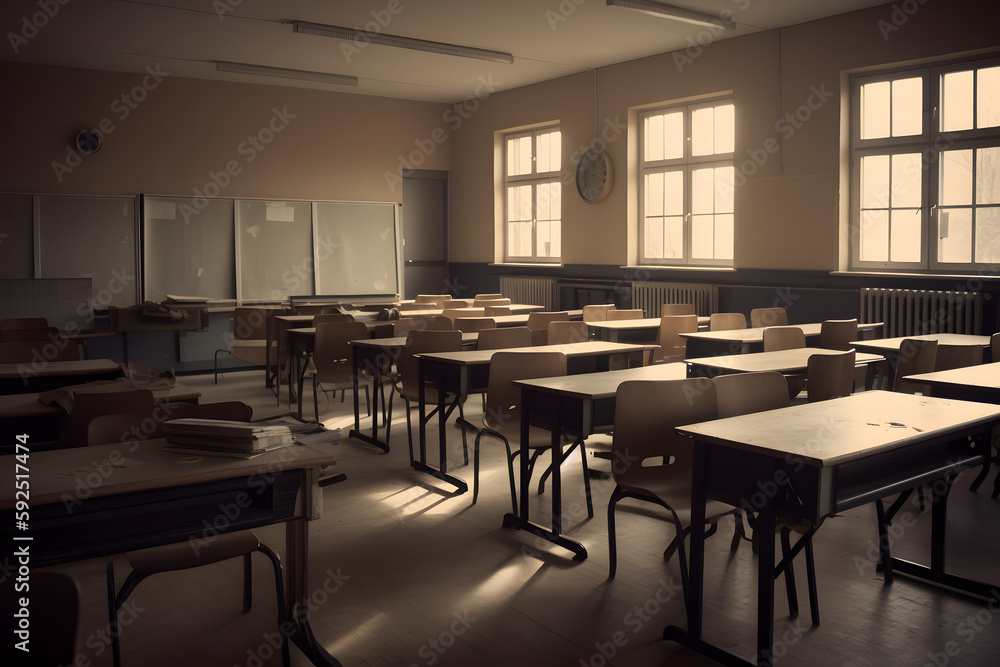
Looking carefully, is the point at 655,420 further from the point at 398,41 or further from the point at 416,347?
the point at 398,41

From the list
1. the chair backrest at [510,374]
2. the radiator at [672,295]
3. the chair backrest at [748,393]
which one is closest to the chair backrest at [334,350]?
the chair backrest at [510,374]

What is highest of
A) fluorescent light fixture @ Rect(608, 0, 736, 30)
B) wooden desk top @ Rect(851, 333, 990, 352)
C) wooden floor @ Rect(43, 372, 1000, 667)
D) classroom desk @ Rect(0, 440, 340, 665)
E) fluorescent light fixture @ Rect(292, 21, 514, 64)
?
fluorescent light fixture @ Rect(292, 21, 514, 64)

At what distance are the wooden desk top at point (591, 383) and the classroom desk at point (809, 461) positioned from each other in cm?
67

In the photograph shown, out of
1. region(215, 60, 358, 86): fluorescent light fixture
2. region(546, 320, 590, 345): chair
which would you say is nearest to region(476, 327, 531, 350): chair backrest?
region(546, 320, 590, 345): chair

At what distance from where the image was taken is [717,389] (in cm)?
304

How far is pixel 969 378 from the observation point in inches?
139

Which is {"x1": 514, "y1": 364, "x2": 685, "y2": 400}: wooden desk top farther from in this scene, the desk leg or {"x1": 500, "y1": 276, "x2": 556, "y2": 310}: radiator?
{"x1": 500, "y1": 276, "x2": 556, "y2": 310}: radiator

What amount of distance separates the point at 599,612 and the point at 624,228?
704 centimetres

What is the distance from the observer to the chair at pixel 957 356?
15.0ft

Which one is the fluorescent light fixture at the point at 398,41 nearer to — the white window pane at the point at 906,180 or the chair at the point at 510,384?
the white window pane at the point at 906,180

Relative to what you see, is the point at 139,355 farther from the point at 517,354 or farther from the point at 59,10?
the point at 517,354

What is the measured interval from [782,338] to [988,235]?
109 inches

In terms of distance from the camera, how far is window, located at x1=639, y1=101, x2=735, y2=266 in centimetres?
865

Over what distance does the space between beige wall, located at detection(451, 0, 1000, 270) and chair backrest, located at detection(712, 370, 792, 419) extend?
478cm
